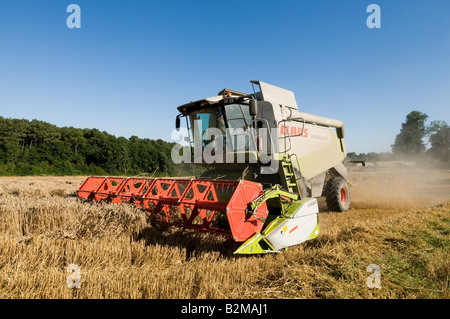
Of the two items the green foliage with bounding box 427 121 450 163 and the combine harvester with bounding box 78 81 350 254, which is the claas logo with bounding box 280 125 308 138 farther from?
the green foliage with bounding box 427 121 450 163

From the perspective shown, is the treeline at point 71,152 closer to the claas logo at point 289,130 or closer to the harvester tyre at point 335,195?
the harvester tyre at point 335,195

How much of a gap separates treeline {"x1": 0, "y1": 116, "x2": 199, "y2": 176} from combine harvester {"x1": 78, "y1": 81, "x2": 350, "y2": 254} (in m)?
20.4

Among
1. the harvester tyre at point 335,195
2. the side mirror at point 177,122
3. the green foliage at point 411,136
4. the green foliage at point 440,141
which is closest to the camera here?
the side mirror at point 177,122

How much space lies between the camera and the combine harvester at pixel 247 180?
3420 millimetres

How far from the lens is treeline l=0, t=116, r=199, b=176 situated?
2672 centimetres

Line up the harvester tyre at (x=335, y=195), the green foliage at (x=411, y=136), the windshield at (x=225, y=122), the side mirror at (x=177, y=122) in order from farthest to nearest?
the green foliage at (x=411, y=136), the harvester tyre at (x=335, y=195), the side mirror at (x=177, y=122), the windshield at (x=225, y=122)

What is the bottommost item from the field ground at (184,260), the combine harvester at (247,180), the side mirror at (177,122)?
the field ground at (184,260)

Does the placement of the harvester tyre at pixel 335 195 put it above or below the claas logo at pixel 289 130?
below

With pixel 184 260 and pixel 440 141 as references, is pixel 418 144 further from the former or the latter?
pixel 184 260

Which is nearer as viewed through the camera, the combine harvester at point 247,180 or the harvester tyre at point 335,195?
the combine harvester at point 247,180

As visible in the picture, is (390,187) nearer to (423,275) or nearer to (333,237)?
(333,237)

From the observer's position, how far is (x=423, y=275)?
2432mm

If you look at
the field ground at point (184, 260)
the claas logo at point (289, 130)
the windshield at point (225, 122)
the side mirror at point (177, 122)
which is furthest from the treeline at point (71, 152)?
the field ground at point (184, 260)

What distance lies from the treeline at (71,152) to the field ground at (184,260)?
21963 mm
